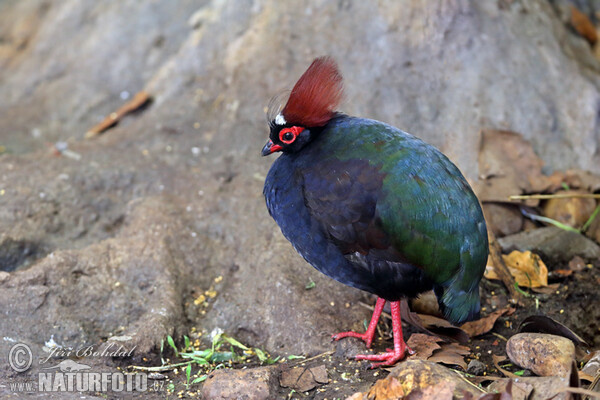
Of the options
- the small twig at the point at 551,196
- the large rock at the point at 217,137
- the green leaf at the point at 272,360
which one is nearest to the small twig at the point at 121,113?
the large rock at the point at 217,137

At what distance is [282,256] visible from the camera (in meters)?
4.25

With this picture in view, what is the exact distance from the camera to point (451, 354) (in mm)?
3553

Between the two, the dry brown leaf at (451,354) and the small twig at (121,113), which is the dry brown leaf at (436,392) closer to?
the dry brown leaf at (451,354)

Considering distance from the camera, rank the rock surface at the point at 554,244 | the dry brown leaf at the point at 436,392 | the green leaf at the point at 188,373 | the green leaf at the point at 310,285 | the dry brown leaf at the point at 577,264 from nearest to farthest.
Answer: the dry brown leaf at the point at 436,392 < the green leaf at the point at 188,373 < the green leaf at the point at 310,285 < the dry brown leaf at the point at 577,264 < the rock surface at the point at 554,244

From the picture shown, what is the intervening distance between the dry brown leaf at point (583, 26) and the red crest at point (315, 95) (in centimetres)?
388

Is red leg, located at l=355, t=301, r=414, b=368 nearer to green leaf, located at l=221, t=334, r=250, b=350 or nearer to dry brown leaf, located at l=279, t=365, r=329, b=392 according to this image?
dry brown leaf, located at l=279, t=365, r=329, b=392

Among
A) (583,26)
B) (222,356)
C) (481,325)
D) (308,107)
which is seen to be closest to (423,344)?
(481,325)

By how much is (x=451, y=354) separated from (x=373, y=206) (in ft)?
3.52

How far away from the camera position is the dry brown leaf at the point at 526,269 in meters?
4.20

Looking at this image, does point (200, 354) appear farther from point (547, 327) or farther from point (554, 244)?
point (554, 244)

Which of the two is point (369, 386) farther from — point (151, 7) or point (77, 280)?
point (151, 7)

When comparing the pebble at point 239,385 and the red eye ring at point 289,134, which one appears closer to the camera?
the pebble at point 239,385

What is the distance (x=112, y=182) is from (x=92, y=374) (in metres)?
1.90

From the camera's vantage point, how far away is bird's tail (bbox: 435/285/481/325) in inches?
134
